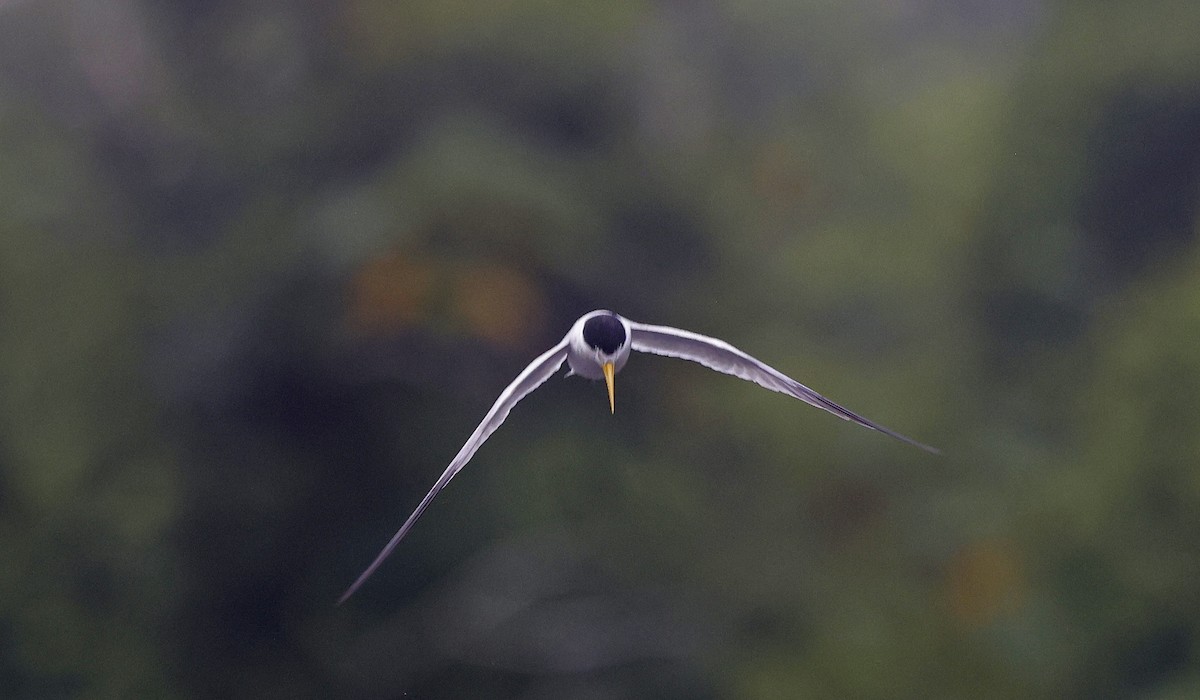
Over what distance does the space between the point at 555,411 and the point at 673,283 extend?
52 centimetres

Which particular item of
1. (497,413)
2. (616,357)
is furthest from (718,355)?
(497,413)

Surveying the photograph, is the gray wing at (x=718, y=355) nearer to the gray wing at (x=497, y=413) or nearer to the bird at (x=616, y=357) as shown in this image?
the bird at (x=616, y=357)

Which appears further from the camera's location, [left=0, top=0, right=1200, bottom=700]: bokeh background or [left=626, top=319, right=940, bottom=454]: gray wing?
[left=0, top=0, right=1200, bottom=700]: bokeh background

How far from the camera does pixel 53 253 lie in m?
2.82

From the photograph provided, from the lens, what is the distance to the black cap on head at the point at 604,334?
1.89 metres

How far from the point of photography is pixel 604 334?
6.21ft

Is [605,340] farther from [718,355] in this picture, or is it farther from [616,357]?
[718,355]

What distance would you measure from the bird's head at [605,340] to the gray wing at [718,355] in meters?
0.08

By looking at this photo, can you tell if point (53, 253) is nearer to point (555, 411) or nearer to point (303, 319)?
point (303, 319)

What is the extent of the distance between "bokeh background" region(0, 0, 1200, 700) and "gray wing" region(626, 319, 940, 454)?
864 mm

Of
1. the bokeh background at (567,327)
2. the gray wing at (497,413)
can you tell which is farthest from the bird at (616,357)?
the bokeh background at (567,327)

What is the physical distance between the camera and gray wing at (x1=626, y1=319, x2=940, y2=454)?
189 cm

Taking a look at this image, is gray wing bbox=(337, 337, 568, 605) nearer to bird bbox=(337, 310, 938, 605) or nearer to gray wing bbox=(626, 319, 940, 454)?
bird bbox=(337, 310, 938, 605)

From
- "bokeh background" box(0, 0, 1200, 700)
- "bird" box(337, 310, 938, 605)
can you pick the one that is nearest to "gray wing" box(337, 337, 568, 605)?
"bird" box(337, 310, 938, 605)
